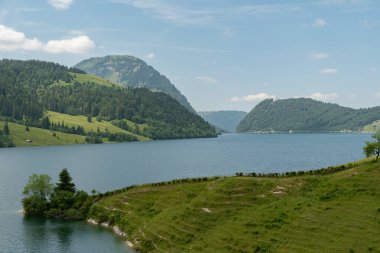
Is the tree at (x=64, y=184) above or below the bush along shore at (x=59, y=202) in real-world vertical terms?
above

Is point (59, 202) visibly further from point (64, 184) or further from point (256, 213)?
point (256, 213)

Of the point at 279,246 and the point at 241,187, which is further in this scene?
the point at 241,187

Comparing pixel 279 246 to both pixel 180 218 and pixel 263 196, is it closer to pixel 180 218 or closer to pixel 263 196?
pixel 263 196

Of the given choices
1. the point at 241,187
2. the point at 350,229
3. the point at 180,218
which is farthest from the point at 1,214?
the point at 350,229

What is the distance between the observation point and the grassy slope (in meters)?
64.8

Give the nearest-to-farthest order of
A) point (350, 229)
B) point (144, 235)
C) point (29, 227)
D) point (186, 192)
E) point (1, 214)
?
1. point (350, 229)
2. point (144, 235)
3. point (186, 192)
4. point (29, 227)
5. point (1, 214)

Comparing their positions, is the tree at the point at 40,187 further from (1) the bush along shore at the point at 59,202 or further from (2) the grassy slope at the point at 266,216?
(2) the grassy slope at the point at 266,216

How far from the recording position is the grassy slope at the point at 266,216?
64.8 metres

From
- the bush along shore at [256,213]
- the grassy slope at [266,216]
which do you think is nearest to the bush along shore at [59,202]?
the bush along shore at [256,213]

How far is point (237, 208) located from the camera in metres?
81.8

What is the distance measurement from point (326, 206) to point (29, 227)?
7411 centimetres

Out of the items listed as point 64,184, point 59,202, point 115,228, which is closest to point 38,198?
point 59,202

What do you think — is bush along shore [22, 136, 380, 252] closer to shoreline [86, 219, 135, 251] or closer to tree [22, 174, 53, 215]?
shoreline [86, 219, 135, 251]

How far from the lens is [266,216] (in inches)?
2938
